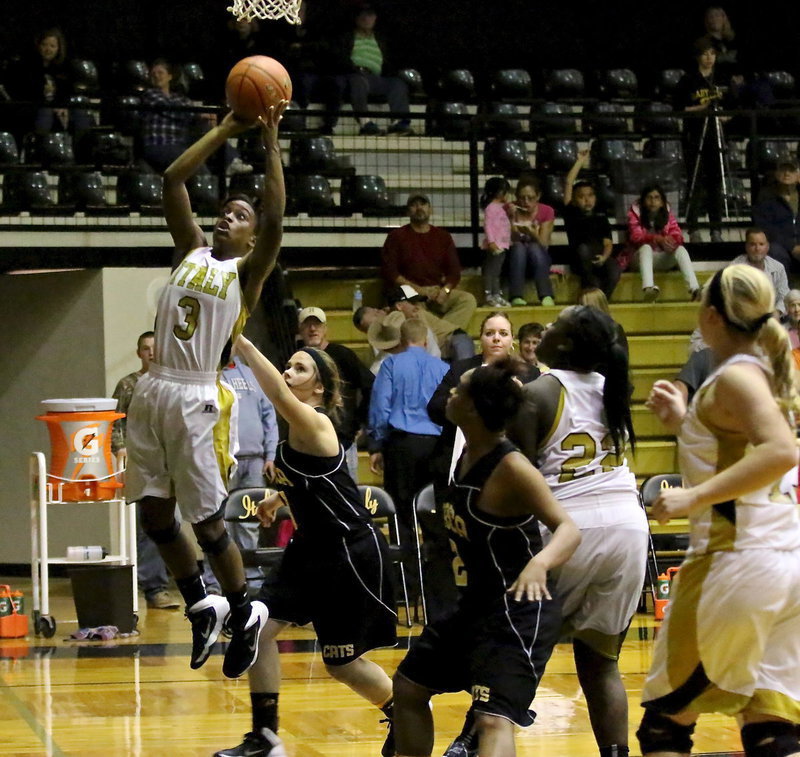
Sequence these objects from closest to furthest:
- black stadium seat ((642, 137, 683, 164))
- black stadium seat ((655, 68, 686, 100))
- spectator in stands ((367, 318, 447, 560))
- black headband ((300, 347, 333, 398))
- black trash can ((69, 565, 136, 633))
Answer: black headband ((300, 347, 333, 398)) < black trash can ((69, 565, 136, 633)) < spectator in stands ((367, 318, 447, 560)) < black stadium seat ((642, 137, 683, 164)) < black stadium seat ((655, 68, 686, 100))

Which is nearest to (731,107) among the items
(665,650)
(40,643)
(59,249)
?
(59,249)

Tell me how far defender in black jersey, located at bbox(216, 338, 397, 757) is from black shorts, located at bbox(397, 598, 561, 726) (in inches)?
34.0

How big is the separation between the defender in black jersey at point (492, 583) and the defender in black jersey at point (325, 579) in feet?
2.81

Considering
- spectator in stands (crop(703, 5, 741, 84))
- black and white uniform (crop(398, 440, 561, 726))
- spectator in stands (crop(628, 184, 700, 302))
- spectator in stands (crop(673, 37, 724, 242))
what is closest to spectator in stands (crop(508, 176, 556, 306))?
spectator in stands (crop(628, 184, 700, 302))

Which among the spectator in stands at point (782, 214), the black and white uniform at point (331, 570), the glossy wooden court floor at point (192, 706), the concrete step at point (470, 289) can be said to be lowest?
the glossy wooden court floor at point (192, 706)

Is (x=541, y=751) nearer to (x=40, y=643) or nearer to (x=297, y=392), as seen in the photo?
(x=297, y=392)

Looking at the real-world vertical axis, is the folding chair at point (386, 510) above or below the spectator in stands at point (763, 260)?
below

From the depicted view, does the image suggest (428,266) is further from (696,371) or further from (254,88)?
(254,88)

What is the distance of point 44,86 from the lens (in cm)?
Answer: 1328

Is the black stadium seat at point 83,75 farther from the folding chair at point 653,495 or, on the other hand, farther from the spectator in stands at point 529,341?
the folding chair at point 653,495

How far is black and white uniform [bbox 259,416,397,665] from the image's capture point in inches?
215

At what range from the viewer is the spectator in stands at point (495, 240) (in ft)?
39.4

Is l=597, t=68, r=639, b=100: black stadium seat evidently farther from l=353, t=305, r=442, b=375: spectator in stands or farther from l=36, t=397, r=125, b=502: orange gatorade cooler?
l=36, t=397, r=125, b=502: orange gatorade cooler

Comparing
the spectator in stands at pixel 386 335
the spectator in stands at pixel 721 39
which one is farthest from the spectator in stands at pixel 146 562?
the spectator in stands at pixel 721 39
